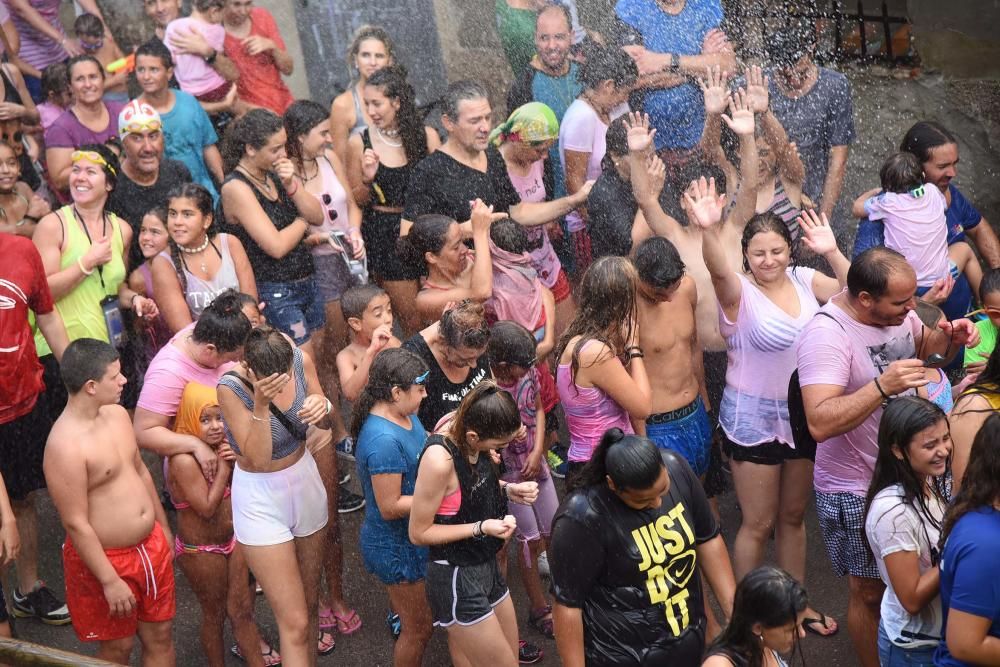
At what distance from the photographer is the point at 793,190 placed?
6.87 meters

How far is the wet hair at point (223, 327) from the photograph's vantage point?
514 cm

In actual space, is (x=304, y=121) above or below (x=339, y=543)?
above

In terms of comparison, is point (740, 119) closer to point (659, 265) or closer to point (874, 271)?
point (659, 265)

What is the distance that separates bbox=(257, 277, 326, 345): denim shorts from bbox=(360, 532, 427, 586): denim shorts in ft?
6.00

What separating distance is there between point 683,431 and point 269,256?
92.9 inches

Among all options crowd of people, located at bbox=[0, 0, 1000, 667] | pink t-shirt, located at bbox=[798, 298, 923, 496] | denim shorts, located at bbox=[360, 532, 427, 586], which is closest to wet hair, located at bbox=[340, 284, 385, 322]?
crowd of people, located at bbox=[0, 0, 1000, 667]

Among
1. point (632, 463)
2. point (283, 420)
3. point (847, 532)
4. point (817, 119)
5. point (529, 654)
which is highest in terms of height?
point (632, 463)

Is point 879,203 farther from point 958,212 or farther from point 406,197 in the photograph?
point 406,197

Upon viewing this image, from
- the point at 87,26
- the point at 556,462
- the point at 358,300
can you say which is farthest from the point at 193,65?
the point at 556,462

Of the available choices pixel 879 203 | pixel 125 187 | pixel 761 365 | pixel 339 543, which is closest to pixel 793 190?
pixel 879 203

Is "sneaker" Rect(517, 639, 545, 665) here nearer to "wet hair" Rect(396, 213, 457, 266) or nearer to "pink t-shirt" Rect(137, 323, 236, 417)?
"pink t-shirt" Rect(137, 323, 236, 417)

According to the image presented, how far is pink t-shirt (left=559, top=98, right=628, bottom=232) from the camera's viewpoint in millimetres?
7219

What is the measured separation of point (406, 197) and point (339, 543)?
2.01m

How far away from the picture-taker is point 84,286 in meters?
6.11
